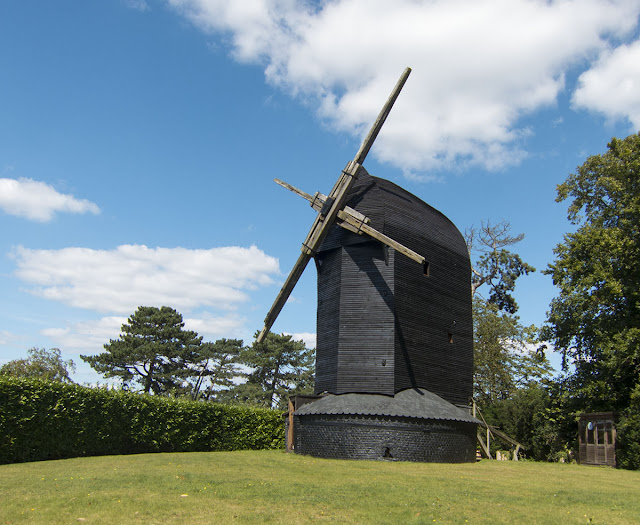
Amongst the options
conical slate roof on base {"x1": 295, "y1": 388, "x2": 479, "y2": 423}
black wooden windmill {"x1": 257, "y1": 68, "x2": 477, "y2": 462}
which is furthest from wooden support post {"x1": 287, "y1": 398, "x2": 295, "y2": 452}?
conical slate roof on base {"x1": 295, "y1": 388, "x2": 479, "y2": 423}

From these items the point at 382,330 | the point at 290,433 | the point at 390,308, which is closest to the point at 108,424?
the point at 290,433

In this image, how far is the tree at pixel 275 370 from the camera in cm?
4969

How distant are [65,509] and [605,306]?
23.3 metres

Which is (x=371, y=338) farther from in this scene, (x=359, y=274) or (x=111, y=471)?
(x=111, y=471)

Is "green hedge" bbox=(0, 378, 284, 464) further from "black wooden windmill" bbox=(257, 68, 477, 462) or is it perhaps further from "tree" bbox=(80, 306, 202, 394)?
"tree" bbox=(80, 306, 202, 394)

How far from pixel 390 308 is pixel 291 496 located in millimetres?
12075

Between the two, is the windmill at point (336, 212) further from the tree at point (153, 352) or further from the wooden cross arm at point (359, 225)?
the tree at point (153, 352)

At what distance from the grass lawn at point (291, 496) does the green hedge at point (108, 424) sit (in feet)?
5.27

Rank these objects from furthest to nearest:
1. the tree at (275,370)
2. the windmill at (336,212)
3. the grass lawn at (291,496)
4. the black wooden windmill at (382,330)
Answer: the tree at (275,370) < the windmill at (336,212) < the black wooden windmill at (382,330) < the grass lawn at (291,496)

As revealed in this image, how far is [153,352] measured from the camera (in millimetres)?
44406

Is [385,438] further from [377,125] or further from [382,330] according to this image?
[377,125]

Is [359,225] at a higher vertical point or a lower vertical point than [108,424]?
higher

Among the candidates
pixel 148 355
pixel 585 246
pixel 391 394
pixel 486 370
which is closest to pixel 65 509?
pixel 391 394

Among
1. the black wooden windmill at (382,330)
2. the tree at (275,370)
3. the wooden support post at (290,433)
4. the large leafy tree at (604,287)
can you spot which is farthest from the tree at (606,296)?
the tree at (275,370)
